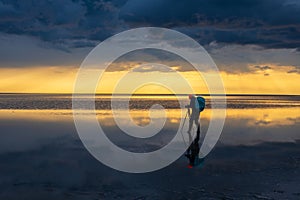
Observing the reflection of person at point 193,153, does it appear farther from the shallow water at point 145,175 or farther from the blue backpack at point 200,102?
the blue backpack at point 200,102

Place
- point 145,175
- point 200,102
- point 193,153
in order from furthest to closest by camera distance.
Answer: point 200,102 < point 193,153 < point 145,175

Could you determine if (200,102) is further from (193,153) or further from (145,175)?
(145,175)

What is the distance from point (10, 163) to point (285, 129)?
79.9 feet

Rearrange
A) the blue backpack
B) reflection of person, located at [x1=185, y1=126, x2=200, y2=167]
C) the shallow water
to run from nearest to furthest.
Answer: the shallow water
reflection of person, located at [x1=185, y1=126, x2=200, y2=167]
the blue backpack

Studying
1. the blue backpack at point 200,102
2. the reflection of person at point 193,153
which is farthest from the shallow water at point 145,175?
the blue backpack at point 200,102

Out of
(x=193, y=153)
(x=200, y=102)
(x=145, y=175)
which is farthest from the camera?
(x=200, y=102)

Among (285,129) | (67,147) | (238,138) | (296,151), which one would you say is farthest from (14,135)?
(285,129)

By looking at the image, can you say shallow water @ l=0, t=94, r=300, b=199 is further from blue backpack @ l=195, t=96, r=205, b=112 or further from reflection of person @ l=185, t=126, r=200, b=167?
blue backpack @ l=195, t=96, r=205, b=112

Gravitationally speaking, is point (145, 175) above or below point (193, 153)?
below

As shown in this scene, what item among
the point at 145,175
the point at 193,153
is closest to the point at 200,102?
the point at 193,153

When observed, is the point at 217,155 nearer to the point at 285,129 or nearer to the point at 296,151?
the point at 296,151

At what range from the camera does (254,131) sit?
31906 millimetres

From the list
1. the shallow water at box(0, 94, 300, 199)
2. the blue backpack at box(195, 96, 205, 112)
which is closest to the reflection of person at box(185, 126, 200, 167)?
the shallow water at box(0, 94, 300, 199)

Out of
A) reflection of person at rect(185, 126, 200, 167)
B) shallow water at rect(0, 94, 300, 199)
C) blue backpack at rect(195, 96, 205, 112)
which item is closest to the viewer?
shallow water at rect(0, 94, 300, 199)
